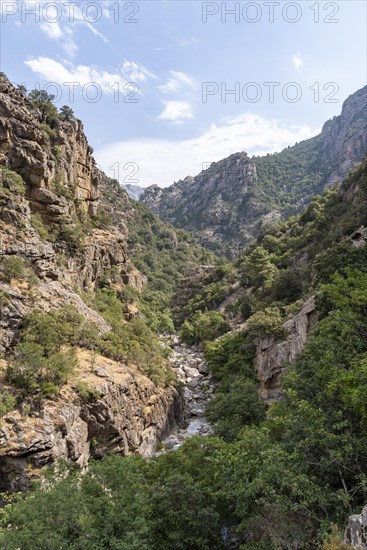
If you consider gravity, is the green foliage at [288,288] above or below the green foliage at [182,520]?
above

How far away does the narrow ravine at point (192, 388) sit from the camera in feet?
99.7

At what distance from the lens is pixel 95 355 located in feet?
88.1

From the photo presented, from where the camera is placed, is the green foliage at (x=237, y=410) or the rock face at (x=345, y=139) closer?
the green foliage at (x=237, y=410)

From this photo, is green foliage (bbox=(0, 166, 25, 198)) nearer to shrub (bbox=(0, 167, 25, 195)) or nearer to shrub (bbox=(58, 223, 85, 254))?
shrub (bbox=(0, 167, 25, 195))

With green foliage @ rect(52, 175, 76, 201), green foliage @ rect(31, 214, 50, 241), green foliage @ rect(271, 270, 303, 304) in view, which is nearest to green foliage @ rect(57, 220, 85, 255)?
green foliage @ rect(31, 214, 50, 241)

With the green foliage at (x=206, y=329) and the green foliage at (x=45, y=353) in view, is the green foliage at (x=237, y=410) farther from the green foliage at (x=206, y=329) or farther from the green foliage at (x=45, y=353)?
the green foliage at (x=206, y=329)

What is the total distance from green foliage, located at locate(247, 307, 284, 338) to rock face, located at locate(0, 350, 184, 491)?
10.1 meters

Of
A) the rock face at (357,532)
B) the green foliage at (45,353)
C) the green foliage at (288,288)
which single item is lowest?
the rock face at (357,532)

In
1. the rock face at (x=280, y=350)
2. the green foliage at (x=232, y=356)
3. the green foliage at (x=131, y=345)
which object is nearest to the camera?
the rock face at (x=280, y=350)

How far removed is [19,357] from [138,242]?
273ft

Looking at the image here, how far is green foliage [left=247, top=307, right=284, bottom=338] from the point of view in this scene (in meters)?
32.8

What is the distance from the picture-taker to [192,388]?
1665 inches

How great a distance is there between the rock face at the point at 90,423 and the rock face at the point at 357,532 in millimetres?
15320

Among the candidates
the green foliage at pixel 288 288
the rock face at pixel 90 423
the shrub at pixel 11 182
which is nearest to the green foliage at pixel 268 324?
the green foliage at pixel 288 288
